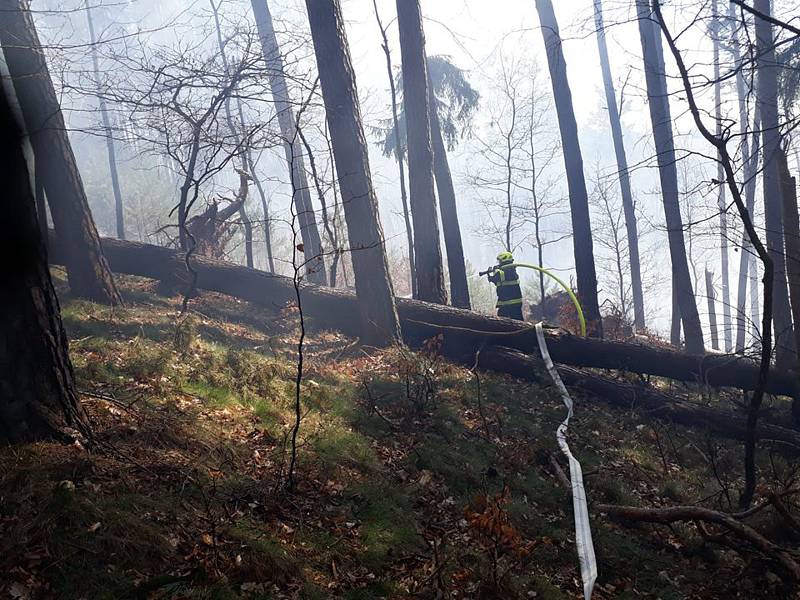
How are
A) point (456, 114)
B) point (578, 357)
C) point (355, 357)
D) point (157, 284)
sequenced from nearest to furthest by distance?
point (355, 357) < point (578, 357) < point (157, 284) < point (456, 114)

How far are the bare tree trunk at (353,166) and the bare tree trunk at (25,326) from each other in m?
4.62

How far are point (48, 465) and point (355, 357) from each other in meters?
5.11

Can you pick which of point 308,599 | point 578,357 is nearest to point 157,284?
point 578,357

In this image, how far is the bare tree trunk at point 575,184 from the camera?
11.8m

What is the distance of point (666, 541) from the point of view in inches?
185

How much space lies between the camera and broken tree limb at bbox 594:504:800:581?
3.57 m

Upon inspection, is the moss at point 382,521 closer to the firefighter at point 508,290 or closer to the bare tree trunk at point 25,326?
the bare tree trunk at point 25,326

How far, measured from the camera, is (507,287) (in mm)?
10922

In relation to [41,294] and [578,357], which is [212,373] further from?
[578,357]

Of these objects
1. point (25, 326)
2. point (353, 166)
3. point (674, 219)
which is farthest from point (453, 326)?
point (674, 219)

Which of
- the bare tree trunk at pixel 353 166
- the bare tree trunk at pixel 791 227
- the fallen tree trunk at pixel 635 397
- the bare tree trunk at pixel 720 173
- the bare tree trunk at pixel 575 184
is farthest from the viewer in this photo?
the bare tree trunk at pixel 575 184

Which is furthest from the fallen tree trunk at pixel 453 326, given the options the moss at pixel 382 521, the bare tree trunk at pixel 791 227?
the moss at pixel 382 521

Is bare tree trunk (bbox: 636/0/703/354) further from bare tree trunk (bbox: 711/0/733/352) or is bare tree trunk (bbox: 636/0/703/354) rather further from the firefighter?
the firefighter

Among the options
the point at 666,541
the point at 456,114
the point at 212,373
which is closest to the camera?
the point at 666,541
